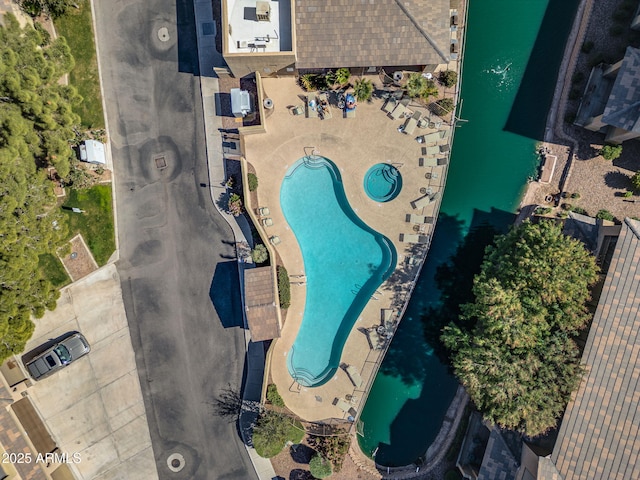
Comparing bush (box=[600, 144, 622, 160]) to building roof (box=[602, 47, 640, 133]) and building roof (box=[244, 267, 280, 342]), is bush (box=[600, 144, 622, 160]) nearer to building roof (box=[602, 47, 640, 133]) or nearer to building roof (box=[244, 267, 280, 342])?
building roof (box=[602, 47, 640, 133])

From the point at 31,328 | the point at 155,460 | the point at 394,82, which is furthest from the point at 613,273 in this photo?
the point at 31,328

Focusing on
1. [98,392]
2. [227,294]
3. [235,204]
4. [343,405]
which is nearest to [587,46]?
[235,204]

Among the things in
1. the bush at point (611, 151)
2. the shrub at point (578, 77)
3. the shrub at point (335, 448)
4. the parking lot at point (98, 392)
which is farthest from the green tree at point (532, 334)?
the parking lot at point (98, 392)

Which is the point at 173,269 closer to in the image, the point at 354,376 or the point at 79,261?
the point at 79,261

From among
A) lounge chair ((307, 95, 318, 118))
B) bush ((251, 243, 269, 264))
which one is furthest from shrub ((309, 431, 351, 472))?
lounge chair ((307, 95, 318, 118))

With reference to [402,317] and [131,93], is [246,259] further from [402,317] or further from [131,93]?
[131,93]

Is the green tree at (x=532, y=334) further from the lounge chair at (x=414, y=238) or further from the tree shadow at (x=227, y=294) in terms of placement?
the tree shadow at (x=227, y=294)
